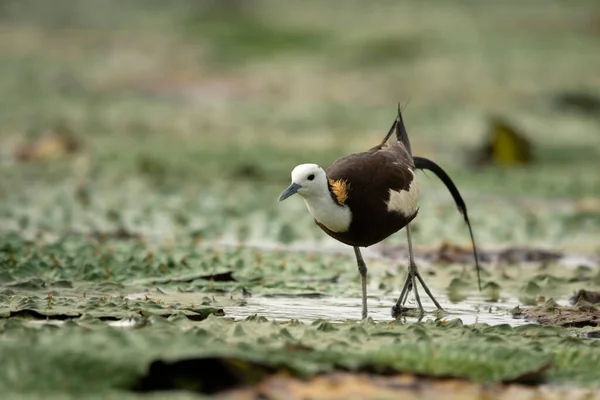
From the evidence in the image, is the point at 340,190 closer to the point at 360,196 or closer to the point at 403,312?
the point at 360,196

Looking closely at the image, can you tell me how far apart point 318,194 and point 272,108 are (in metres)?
16.5

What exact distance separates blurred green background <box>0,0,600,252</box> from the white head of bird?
3765 mm

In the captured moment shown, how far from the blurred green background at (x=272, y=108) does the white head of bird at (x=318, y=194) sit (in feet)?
12.4

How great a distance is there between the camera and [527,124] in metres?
21.7

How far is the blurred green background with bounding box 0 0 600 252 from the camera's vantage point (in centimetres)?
1234

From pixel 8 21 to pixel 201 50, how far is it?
744cm

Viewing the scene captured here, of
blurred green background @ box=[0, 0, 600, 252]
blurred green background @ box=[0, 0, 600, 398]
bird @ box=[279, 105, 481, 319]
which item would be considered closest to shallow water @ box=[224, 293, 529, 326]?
blurred green background @ box=[0, 0, 600, 398]

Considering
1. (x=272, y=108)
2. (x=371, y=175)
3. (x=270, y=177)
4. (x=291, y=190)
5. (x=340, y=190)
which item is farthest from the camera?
(x=272, y=108)

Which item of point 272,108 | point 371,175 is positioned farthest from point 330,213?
point 272,108

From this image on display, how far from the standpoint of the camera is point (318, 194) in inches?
277

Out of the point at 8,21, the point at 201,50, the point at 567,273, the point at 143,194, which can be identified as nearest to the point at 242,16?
the point at 201,50

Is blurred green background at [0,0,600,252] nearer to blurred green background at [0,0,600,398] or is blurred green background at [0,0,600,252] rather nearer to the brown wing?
blurred green background at [0,0,600,398]

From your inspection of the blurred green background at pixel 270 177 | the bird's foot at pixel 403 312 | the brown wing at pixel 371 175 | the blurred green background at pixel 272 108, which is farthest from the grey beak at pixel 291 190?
the blurred green background at pixel 272 108

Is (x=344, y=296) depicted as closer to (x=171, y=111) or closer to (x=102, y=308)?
(x=102, y=308)
